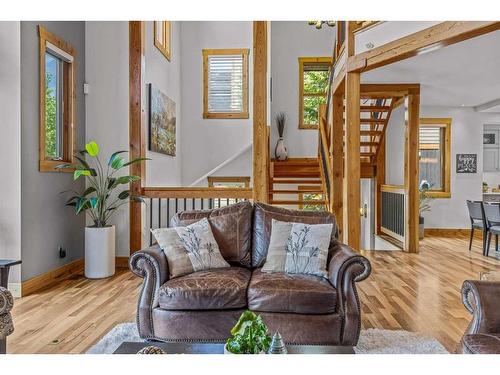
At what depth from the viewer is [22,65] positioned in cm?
427

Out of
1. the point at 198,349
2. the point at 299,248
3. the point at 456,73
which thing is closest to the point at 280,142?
the point at 456,73

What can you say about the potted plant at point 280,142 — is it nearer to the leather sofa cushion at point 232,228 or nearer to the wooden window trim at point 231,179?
the wooden window trim at point 231,179

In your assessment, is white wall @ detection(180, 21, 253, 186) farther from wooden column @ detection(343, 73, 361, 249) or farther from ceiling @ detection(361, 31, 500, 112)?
wooden column @ detection(343, 73, 361, 249)

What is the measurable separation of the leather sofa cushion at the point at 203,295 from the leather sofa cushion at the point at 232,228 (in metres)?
0.58

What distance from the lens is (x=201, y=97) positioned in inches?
359

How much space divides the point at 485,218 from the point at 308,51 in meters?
5.28

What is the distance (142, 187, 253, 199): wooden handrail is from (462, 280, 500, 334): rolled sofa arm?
11.7 feet

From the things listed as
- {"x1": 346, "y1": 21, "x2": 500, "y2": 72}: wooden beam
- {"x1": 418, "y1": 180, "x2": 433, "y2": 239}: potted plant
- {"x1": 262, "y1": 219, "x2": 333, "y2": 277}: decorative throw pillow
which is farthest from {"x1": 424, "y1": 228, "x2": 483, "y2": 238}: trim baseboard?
{"x1": 262, "y1": 219, "x2": 333, "y2": 277}: decorative throw pillow

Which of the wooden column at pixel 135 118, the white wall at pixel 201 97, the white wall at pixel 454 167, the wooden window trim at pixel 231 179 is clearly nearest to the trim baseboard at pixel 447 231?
the white wall at pixel 454 167

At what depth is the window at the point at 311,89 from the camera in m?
9.67
